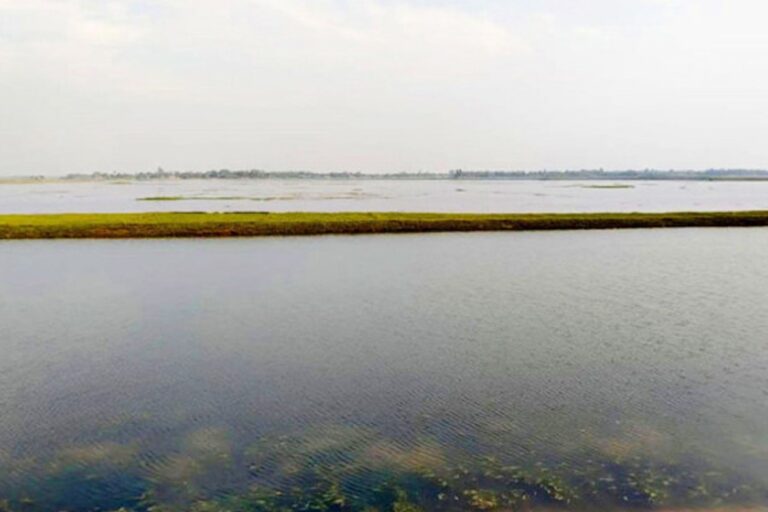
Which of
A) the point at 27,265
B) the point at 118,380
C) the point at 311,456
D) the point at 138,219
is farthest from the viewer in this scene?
the point at 138,219

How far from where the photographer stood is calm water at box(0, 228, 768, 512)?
721 centimetres

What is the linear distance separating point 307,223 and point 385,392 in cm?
2456

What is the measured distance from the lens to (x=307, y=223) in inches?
1337

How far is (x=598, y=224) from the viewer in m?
36.7

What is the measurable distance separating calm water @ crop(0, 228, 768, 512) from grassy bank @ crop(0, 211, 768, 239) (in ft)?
39.9

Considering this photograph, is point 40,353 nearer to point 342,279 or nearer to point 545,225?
point 342,279

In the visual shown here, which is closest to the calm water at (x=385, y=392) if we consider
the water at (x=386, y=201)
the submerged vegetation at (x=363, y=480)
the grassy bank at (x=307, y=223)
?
the submerged vegetation at (x=363, y=480)

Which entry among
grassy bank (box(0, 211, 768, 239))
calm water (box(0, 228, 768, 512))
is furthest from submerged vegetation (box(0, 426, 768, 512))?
grassy bank (box(0, 211, 768, 239))

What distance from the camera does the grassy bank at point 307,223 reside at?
3197 cm

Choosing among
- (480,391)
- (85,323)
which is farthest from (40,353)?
(480,391)

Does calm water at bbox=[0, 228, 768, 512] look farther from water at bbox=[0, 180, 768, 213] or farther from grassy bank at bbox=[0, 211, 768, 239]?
water at bbox=[0, 180, 768, 213]

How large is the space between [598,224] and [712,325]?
77.6 ft

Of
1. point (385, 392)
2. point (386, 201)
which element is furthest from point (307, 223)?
point (386, 201)

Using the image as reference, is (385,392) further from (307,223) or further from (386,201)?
(386,201)
